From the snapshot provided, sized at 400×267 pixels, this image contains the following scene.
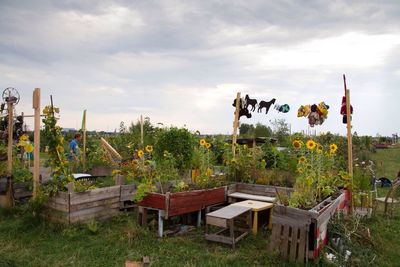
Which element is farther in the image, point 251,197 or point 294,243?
point 251,197

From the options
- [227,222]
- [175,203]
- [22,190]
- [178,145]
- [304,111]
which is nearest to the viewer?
[227,222]

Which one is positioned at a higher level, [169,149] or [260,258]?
[169,149]

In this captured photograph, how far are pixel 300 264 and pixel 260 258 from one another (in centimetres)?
53

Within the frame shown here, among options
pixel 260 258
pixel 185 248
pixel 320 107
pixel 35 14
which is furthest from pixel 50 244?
pixel 320 107

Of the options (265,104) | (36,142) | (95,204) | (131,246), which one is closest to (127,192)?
(95,204)

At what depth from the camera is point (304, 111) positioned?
7.40 meters

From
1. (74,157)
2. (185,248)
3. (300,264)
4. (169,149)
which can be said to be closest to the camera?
(300,264)

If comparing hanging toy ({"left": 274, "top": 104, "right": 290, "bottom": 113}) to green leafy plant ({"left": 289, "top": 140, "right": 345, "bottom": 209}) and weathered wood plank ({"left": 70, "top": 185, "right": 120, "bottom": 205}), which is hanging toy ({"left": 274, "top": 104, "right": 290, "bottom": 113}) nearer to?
green leafy plant ({"left": 289, "top": 140, "right": 345, "bottom": 209})

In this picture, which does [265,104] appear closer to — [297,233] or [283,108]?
[283,108]

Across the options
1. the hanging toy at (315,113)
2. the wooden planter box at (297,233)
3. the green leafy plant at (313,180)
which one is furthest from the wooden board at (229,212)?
the hanging toy at (315,113)

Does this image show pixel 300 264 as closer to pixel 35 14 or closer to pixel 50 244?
pixel 50 244

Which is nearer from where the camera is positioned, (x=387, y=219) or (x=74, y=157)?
(x=387, y=219)

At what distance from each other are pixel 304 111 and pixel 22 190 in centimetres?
611

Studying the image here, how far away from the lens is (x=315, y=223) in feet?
13.6
